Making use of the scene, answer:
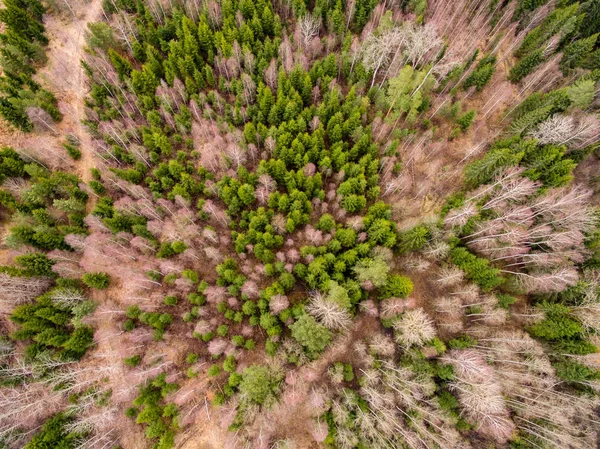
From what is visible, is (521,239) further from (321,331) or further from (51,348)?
(51,348)

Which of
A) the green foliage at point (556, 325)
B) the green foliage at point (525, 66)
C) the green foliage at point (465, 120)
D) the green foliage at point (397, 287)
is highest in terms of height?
the green foliage at point (525, 66)

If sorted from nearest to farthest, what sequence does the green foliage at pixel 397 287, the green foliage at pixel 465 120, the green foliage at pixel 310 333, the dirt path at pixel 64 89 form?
the green foliage at pixel 310 333 < the green foliage at pixel 397 287 < the dirt path at pixel 64 89 < the green foliage at pixel 465 120

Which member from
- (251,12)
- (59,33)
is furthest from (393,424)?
(59,33)

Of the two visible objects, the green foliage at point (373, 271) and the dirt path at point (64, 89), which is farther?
the dirt path at point (64, 89)

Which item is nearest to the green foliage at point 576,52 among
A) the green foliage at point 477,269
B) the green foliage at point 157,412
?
the green foliage at point 477,269

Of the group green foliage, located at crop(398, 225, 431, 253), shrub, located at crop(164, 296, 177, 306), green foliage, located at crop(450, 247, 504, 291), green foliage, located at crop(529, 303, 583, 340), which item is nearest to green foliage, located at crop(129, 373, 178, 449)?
shrub, located at crop(164, 296, 177, 306)

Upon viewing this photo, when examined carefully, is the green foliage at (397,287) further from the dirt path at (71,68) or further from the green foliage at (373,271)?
the dirt path at (71,68)

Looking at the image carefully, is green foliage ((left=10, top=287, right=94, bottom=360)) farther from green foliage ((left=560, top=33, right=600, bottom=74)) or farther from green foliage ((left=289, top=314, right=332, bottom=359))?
green foliage ((left=560, top=33, right=600, bottom=74))

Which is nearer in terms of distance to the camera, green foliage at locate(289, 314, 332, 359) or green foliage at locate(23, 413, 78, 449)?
green foliage at locate(23, 413, 78, 449)
